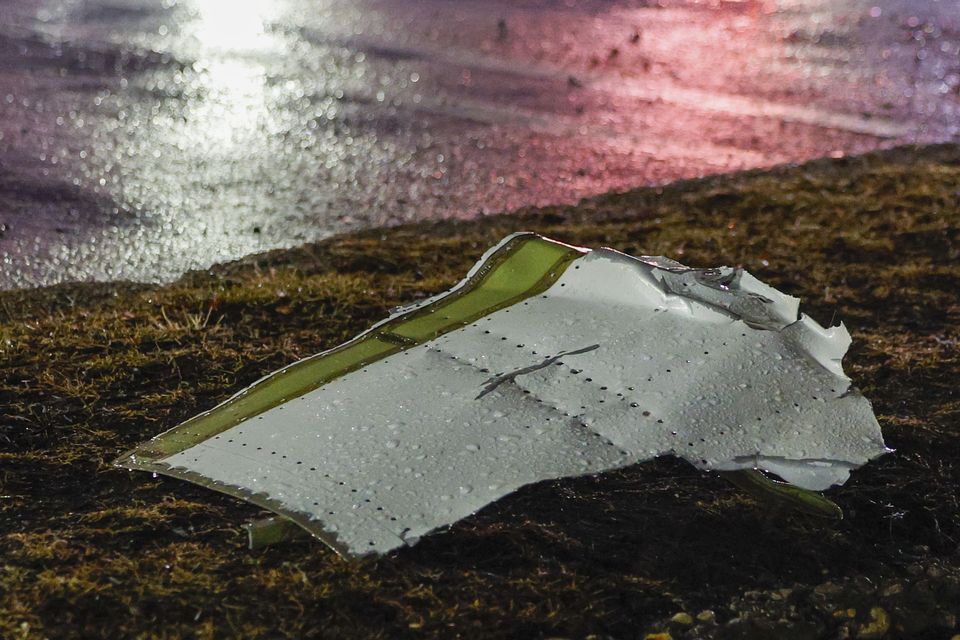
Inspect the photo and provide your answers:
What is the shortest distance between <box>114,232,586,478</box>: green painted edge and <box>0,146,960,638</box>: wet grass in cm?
8

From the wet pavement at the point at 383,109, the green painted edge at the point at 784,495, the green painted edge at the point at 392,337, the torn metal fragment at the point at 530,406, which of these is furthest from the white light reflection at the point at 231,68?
the green painted edge at the point at 784,495

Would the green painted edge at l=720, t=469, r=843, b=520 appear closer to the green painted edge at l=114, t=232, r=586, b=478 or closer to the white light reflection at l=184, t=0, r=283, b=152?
the green painted edge at l=114, t=232, r=586, b=478

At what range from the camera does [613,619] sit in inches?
75.3

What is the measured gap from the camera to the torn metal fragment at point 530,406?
2.14 metres

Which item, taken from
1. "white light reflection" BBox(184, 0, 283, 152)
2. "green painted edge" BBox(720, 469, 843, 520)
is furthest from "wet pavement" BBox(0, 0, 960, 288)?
"green painted edge" BBox(720, 469, 843, 520)

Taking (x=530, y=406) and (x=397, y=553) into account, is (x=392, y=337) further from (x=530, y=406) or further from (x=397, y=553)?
(x=397, y=553)

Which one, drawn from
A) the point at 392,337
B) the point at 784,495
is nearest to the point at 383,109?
the point at 392,337

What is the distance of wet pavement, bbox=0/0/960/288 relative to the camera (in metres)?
3.88

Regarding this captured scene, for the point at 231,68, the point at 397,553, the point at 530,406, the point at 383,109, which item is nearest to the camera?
the point at 397,553

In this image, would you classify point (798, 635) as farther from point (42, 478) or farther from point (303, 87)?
point (303, 87)

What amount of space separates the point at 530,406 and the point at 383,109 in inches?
119

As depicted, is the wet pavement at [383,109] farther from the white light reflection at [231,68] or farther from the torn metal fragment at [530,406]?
the torn metal fragment at [530,406]

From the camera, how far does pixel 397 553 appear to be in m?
2.00

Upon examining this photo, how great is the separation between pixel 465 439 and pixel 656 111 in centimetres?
335
